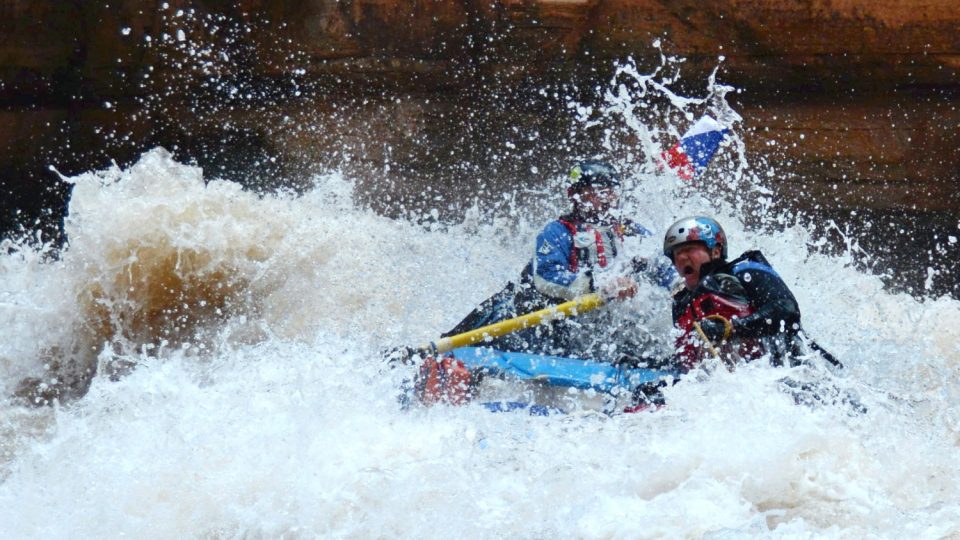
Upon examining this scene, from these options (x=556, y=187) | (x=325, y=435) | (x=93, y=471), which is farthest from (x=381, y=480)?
(x=556, y=187)

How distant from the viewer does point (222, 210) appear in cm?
664

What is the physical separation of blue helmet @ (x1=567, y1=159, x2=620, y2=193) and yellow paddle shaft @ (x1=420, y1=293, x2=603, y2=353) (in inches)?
25.7

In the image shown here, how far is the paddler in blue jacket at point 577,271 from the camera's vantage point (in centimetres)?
476

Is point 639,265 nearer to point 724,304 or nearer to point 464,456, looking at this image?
point 724,304

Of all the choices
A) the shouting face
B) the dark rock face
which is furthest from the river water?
the dark rock face

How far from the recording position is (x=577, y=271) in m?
5.04

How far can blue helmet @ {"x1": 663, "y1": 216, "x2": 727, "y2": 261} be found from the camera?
4164 millimetres

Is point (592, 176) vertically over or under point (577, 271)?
over

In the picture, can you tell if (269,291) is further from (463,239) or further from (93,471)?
(93,471)

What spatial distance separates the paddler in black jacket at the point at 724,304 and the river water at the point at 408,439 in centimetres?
16

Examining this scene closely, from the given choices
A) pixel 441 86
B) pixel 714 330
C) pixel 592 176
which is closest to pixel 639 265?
pixel 592 176

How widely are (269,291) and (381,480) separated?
3.24m

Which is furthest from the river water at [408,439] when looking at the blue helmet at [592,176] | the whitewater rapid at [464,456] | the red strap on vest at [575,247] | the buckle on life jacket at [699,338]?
the blue helmet at [592,176]

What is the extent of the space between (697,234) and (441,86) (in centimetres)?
412
